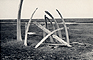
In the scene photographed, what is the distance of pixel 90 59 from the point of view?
12953mm

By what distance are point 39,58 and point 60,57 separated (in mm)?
1781

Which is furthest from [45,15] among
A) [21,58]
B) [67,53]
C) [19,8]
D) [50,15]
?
[21,58]

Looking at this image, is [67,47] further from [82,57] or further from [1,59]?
[1,59]

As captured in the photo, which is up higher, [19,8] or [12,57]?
[19,8]

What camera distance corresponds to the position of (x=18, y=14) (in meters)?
19.7

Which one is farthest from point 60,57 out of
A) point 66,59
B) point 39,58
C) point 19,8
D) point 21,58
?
point 19,8

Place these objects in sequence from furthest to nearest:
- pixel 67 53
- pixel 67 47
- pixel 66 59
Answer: pixel 67 47
pixel 67 53
pixel 66 59

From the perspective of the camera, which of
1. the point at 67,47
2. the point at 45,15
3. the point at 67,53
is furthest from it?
the point at 45,15

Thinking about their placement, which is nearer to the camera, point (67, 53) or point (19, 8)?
point (67, 53)

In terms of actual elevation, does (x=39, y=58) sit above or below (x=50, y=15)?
below

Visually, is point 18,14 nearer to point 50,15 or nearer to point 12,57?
point 50,15

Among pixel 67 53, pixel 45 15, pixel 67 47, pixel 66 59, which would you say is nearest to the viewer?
pixel 66 59

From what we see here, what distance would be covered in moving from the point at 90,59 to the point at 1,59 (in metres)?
7.19

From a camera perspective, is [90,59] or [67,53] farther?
[67,53]
